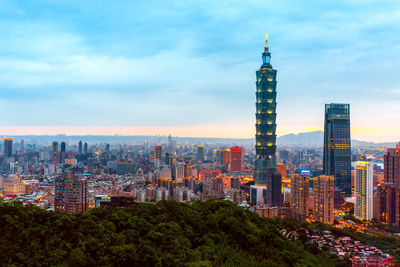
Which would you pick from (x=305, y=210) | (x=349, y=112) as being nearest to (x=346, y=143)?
(x=349, y=112)

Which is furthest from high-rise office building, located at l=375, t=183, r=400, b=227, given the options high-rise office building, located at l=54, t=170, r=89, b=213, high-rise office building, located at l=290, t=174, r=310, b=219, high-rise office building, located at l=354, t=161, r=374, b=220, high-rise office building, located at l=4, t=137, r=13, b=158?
high-rise office building, located at l=4, t=137, r=13, b=158

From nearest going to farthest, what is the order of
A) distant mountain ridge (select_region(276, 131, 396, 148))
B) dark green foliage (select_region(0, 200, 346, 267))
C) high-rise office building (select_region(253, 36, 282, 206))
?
dark green foliage (select_region(0, 200, 346, 267)), high-rise office building (select_region(253, 36, 282, 206)), distant mountain ridge (select_region(276, 131, 396, 148))

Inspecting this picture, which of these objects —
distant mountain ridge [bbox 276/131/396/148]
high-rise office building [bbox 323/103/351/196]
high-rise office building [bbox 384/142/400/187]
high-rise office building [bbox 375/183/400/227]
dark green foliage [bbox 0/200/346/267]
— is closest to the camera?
dark green foliage [bbox 0/200/346/267]

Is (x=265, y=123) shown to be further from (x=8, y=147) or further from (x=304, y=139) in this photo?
(x=304, y=139)

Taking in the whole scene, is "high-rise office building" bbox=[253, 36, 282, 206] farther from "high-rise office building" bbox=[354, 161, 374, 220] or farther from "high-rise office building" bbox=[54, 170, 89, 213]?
"high-rise office building" bbox=[54, 170, 89, 213]

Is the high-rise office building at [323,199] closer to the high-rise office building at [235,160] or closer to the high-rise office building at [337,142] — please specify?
the high-rise office building at [337,142]

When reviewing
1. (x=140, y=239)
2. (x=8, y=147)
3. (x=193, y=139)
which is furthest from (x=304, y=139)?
(x=140, y=239)
